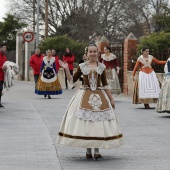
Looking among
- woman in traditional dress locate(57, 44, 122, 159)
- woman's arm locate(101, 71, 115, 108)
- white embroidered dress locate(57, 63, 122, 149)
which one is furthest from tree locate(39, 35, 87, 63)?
white embroidered dress locate(57, 63, 122, 149)

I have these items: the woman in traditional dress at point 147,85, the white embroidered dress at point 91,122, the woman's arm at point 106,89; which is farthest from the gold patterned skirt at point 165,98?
the white embroidered dress at point 91,122

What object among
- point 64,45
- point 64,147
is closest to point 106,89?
point 64,147

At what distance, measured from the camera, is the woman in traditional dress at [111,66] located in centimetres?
2311

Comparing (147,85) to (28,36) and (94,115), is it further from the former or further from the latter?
(28,36)

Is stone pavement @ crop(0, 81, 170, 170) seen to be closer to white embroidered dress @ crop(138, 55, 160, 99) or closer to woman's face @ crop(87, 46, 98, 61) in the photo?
woman's face @ crop(87, 46, 98, 61)

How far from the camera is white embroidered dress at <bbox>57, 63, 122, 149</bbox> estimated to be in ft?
33.8

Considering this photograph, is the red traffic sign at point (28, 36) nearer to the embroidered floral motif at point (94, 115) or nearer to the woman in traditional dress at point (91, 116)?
the woman in traditional dress at point (91, 116)

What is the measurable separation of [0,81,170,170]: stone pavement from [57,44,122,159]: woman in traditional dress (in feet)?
0.82

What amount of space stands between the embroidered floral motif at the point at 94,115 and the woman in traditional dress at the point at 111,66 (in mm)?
12440

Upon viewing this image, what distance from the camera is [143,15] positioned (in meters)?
67.2

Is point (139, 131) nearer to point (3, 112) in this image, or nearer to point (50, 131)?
point (50, 131)

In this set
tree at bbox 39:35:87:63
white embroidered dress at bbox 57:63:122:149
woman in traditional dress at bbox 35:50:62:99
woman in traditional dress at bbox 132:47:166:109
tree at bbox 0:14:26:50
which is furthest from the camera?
tree at bbox 0:14:26:50

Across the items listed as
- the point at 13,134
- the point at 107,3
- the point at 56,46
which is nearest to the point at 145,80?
the point at 13,134

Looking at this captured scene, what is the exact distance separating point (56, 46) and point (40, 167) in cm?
3471
